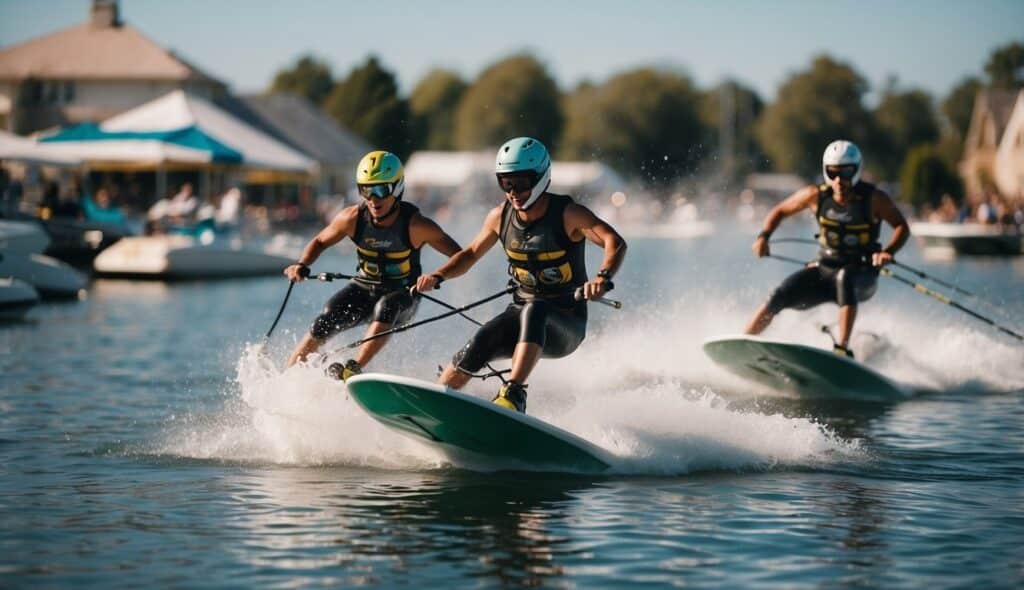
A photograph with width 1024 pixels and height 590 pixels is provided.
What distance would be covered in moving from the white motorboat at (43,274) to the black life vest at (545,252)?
58.5 feet

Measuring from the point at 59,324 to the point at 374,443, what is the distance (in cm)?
1470

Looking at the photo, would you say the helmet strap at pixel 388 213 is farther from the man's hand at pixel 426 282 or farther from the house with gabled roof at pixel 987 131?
the house with gabled roof at pixel 987 131

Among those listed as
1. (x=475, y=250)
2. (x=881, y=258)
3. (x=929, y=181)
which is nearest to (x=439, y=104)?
(x=929, y=181)

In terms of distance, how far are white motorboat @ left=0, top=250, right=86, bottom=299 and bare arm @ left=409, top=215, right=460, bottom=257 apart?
16.3 meters

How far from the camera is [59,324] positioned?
80.3 ft

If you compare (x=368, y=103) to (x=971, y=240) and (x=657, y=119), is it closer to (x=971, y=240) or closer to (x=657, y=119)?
(x=657, y=119)

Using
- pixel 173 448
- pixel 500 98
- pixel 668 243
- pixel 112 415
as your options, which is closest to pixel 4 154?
pixel 112 415

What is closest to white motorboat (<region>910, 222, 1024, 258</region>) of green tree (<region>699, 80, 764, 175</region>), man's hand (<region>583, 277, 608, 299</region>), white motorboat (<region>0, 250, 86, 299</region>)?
white motorboat (<region>0, 250, 86, 299</region>)

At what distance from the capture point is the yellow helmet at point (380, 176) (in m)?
11.7

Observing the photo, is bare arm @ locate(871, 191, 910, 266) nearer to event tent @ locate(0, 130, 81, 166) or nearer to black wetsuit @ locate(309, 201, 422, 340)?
black wetsuit @ locate(309, 201, 422, 340)

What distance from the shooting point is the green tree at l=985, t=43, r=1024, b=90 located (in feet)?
538

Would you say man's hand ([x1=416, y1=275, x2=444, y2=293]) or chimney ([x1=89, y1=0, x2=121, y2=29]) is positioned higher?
chimney ([x1=89, y1=0, x2=121, y2=29])

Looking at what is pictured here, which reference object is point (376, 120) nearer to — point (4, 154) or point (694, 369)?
point (4, 154)

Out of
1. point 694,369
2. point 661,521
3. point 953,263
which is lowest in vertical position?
point 661,521
